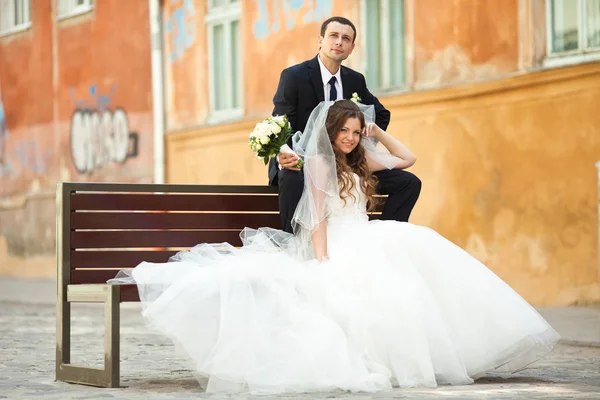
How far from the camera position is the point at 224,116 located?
64.1ft

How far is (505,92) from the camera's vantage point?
1390cm

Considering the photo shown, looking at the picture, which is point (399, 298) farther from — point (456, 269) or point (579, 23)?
point (579, 23)

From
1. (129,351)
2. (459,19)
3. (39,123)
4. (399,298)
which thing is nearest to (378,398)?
(399,298)

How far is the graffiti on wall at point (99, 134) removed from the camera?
21703 mm

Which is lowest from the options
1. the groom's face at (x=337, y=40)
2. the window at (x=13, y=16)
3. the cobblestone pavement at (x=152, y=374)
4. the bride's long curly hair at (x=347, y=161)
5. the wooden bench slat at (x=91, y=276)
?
the cobblestone pavement at (x=152, y=374)

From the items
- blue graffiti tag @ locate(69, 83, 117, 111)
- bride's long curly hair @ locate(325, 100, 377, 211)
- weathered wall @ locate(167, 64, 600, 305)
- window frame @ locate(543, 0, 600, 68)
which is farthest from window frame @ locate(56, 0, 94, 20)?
bride's long curly hair @ locate(325, 100, 377, 211)

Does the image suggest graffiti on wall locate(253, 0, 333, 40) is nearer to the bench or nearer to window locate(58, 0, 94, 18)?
window locate(58, 0, 94, 18)

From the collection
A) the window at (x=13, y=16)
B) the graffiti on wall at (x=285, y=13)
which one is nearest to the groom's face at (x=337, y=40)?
the graffiti on wall at (x=285, y=13)

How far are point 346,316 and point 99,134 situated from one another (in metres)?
16.3

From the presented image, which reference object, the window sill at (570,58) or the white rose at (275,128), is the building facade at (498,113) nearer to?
the window sill at (570,58)

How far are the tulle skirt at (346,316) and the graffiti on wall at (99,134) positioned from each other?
48.8ft

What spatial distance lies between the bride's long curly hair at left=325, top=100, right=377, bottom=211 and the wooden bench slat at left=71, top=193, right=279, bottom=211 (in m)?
0.57

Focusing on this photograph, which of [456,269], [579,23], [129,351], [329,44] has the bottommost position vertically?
[129,351]

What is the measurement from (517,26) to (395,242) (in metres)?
7.41
